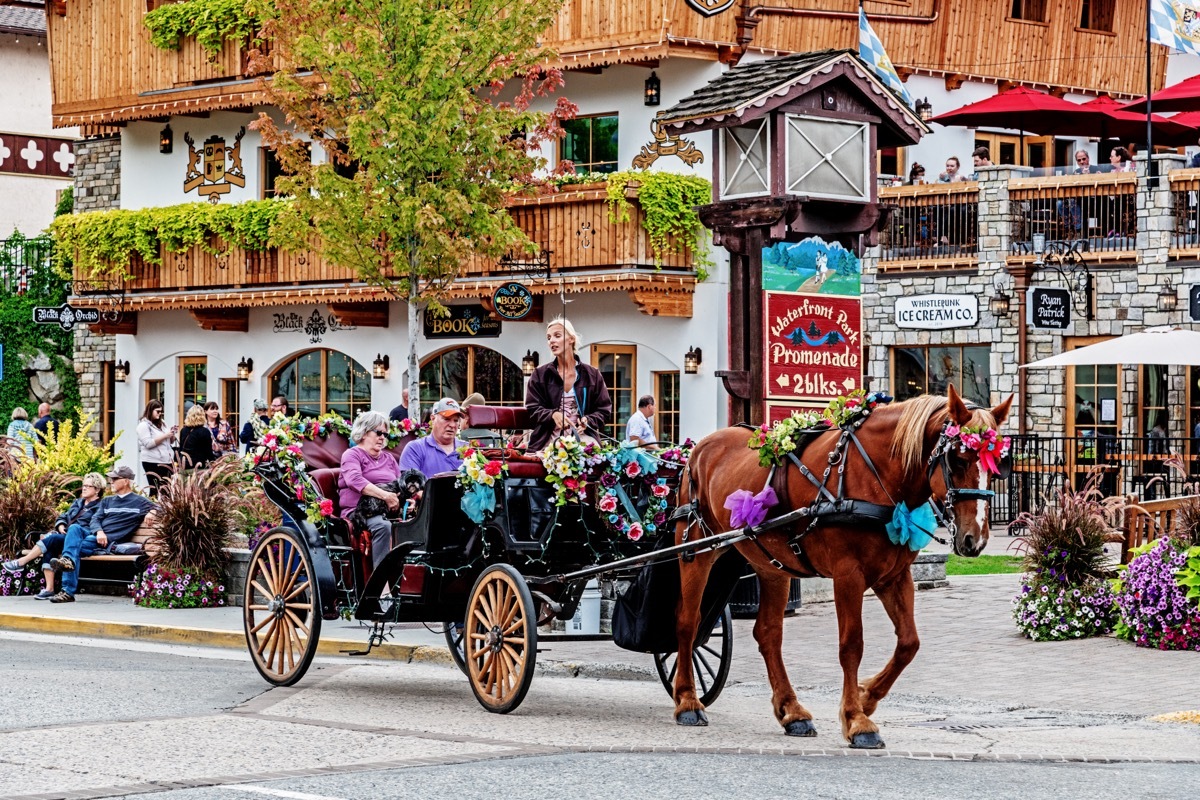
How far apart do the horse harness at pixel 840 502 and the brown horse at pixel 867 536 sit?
1 centimetres

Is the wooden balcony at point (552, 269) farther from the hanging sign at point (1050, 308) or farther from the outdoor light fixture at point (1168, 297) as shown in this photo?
the outdoor light fixture at point (1168, 297)

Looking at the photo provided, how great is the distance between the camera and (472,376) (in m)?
32.2

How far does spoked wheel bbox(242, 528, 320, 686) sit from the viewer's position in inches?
487

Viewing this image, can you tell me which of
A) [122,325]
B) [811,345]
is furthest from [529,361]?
[811,345]

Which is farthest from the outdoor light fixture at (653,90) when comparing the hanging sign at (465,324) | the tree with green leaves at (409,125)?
the hanging sign at (465,324)

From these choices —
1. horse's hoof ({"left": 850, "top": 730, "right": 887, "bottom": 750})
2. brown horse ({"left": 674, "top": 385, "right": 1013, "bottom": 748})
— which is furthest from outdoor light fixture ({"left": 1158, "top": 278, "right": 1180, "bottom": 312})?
horse's hoof ({"left": 850, "top": 730, "right": 887, "bottom": 750})

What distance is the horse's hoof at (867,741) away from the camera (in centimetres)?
989

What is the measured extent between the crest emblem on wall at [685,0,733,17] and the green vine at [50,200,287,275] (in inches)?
320

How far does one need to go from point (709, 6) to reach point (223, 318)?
454 inches

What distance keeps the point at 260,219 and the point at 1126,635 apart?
21390mm

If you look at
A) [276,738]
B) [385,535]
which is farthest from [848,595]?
[385,535]

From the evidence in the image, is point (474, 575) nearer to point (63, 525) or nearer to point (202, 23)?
point (63, 525)

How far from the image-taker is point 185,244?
34406 millimetres

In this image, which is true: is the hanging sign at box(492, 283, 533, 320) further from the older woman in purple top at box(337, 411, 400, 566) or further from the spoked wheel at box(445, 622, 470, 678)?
the spoked wheel at box(445, 622, 470, 678)
